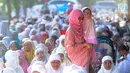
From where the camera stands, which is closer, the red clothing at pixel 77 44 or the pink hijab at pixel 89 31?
the red clothing at pixel 77 44

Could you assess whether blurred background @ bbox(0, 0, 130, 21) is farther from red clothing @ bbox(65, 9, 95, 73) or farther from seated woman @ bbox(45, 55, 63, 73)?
seated woman @ bbox(45, 55, 63, 73)

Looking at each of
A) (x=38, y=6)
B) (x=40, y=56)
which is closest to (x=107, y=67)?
(x=40, y=56)

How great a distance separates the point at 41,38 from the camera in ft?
54.9

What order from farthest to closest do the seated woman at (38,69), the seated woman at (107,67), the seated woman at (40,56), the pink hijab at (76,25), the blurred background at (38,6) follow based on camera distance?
the blurred background at (38,6) < the seated woman at (40,56) < the seated woman at (107,67) < the pink hijab at (76,25) < the seated woman at (38,69)

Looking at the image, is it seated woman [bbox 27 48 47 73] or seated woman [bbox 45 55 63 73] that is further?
seated woman [bbox 27 48 47 73]

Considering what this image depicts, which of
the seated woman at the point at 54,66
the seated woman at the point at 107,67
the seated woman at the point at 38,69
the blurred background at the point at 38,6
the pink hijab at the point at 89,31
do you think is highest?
the pink hijab at the point at 89,31

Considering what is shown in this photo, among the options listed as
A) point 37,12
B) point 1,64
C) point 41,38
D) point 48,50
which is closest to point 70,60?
point 1,64

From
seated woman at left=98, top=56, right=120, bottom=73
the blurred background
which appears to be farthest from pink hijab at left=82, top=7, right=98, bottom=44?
the blurred background

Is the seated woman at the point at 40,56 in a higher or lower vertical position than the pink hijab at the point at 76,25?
lower

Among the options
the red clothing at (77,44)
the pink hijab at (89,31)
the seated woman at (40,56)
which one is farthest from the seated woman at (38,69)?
the seated woman at (40,56)

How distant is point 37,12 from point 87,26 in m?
32.5

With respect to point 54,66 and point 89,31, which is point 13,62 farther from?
point 89,31

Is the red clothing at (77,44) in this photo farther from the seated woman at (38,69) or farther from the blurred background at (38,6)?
the blurred background at (38,6)

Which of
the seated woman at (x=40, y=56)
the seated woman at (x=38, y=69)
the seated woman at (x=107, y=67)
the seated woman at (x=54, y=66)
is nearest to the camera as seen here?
the seated woman at (x=38, y=69)
